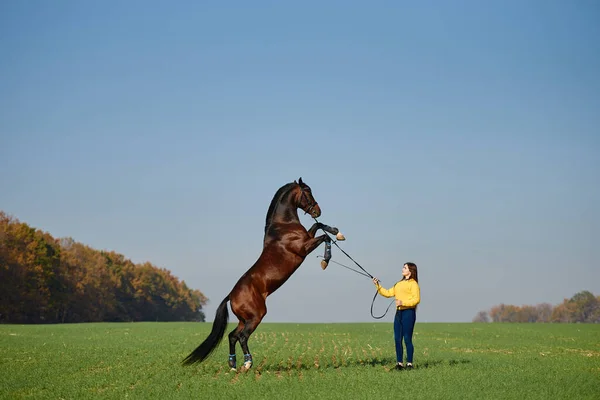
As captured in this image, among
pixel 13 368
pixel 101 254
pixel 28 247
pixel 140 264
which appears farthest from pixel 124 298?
pixel 13 368

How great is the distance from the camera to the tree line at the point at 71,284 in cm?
7662

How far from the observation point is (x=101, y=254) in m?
114

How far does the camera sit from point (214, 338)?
55.9 feet

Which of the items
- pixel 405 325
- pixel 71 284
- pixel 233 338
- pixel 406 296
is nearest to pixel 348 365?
pixel 405 325

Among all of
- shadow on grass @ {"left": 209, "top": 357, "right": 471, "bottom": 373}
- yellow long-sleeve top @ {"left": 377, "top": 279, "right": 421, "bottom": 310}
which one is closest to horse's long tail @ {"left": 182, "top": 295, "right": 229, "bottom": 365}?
shadow on grass @ {"left": 209, "top": 357, "right": 471, "bottom": 373}

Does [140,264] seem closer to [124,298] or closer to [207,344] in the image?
[124,298]

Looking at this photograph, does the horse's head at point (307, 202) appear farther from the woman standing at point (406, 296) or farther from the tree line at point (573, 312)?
the tree line at point (573, 312)

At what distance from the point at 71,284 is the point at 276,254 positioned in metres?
80.5

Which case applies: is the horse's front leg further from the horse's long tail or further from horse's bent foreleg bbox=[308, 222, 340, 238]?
the horse's long tail

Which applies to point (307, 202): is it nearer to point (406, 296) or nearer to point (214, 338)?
point (406, 296)

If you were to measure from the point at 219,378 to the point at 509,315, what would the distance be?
143 metres

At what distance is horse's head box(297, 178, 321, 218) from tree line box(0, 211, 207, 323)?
215ft

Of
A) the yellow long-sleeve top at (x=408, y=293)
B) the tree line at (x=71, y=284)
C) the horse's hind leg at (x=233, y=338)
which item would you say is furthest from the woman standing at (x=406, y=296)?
the tree line at (x=71, y=284)

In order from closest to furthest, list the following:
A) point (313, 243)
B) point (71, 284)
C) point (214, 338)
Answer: point (313, 243) < point (214, 338) < point (71, 284)
